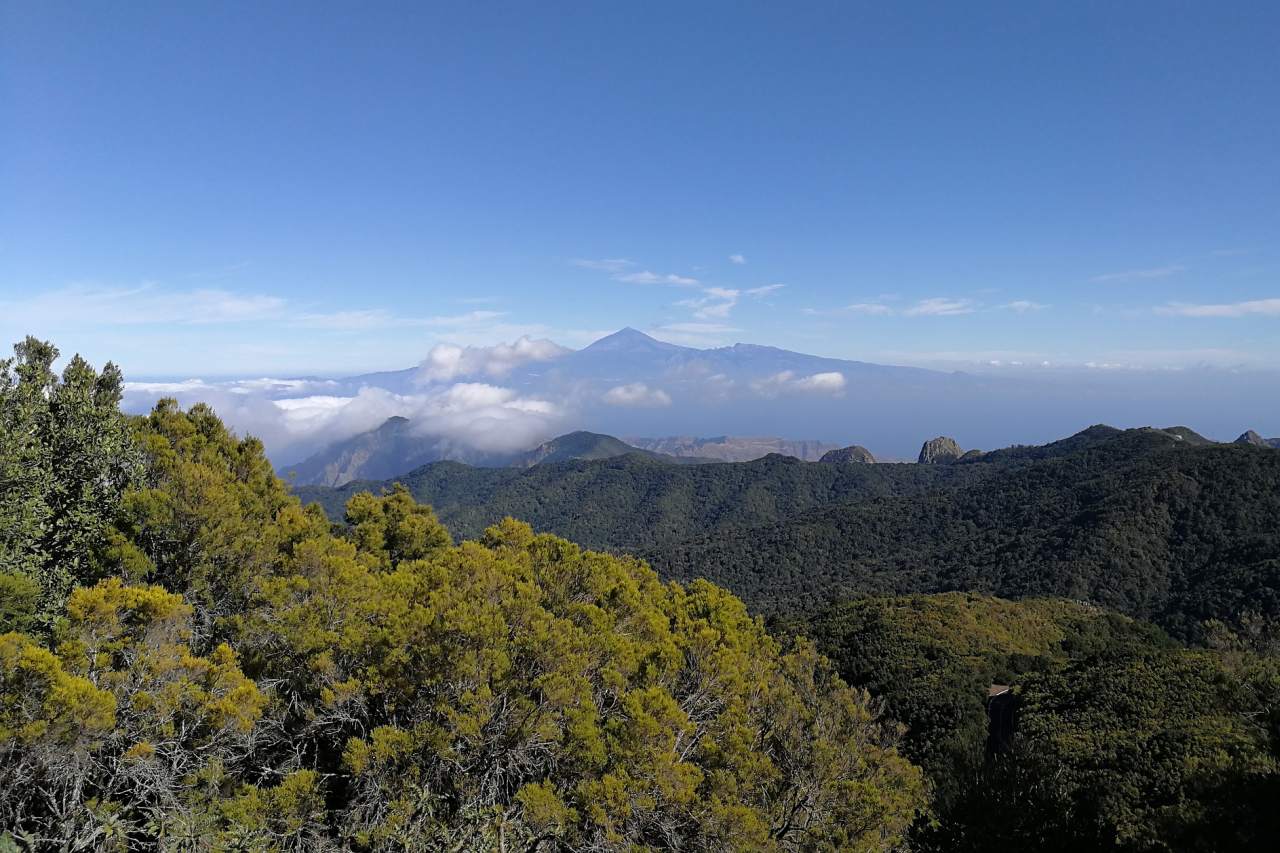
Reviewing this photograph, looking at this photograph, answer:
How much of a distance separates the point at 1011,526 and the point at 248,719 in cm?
10970

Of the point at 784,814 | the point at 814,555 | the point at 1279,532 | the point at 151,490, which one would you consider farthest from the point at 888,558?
the point at 151,490

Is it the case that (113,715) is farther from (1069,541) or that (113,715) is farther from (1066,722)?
(1069,541)

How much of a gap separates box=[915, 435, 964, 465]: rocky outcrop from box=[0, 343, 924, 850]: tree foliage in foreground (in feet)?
566

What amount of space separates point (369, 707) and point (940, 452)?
602 ft

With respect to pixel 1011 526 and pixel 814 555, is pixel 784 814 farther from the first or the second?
pixel 1011 526

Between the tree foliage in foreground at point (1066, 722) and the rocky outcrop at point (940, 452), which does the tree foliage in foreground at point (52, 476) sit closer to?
the tree foliage in foreground at point (1066, 722)

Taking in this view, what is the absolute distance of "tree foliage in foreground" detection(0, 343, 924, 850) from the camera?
7.80 meters

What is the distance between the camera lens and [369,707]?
34.1 ft

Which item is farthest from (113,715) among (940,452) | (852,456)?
(852,456)

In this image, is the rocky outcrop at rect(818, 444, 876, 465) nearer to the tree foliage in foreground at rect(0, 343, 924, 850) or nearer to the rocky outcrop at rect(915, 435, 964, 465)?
the rocky outcrop at rect(915, 435, 964, 465)

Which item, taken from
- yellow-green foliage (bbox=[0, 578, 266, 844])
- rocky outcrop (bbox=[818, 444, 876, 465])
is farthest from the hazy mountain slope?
yellow-green foliage (bbox=[0, 578, 266, 844])

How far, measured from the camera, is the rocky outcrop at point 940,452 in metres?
169

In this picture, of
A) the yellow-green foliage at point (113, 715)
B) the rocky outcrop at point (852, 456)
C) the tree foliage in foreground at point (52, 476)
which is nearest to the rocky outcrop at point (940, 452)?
the rocky outcrop at point (852, 456)

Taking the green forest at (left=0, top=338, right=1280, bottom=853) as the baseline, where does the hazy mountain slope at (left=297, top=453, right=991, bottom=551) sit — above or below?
below
